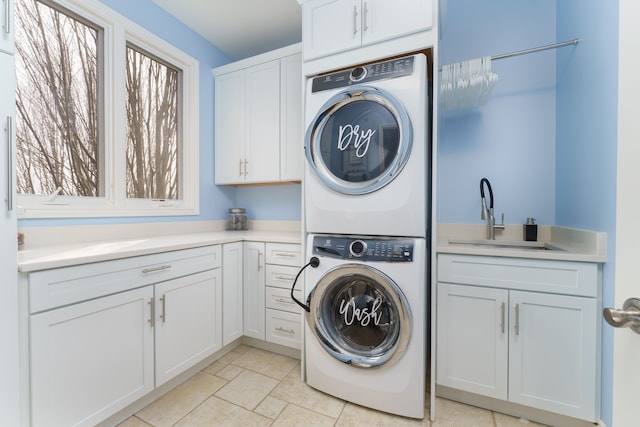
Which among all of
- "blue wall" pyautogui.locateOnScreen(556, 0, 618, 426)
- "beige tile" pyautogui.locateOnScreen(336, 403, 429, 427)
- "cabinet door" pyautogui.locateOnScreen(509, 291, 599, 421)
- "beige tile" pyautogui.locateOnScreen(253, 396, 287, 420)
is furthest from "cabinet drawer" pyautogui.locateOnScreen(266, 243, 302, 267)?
"blue wall" pyautogui.locateOnScreen(556, 0, 618, 426)

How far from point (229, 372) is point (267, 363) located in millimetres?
266

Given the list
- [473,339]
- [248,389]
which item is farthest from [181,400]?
[473,339]

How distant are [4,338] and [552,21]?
134 inches

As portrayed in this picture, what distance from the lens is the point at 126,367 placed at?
4.62 feet

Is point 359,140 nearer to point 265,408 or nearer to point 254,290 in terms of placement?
point 254,290

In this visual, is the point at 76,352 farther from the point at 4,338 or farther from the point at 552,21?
the point at 552,21

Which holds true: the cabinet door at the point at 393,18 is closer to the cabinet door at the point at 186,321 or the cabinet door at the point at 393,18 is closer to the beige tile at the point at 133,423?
the cabinet door at the point at 186,321

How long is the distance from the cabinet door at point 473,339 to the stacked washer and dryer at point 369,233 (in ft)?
0.60

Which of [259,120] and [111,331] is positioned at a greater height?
[259,120]

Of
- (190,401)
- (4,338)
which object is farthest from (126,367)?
(4,338)

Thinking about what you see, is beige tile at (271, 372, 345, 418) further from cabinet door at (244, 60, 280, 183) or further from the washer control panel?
the washer control panel

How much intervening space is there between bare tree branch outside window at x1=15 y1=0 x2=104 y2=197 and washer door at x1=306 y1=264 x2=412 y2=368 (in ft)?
5.60

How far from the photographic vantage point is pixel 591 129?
4.71 ft

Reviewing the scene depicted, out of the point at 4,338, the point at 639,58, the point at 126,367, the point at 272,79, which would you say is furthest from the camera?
the point at 272,79
